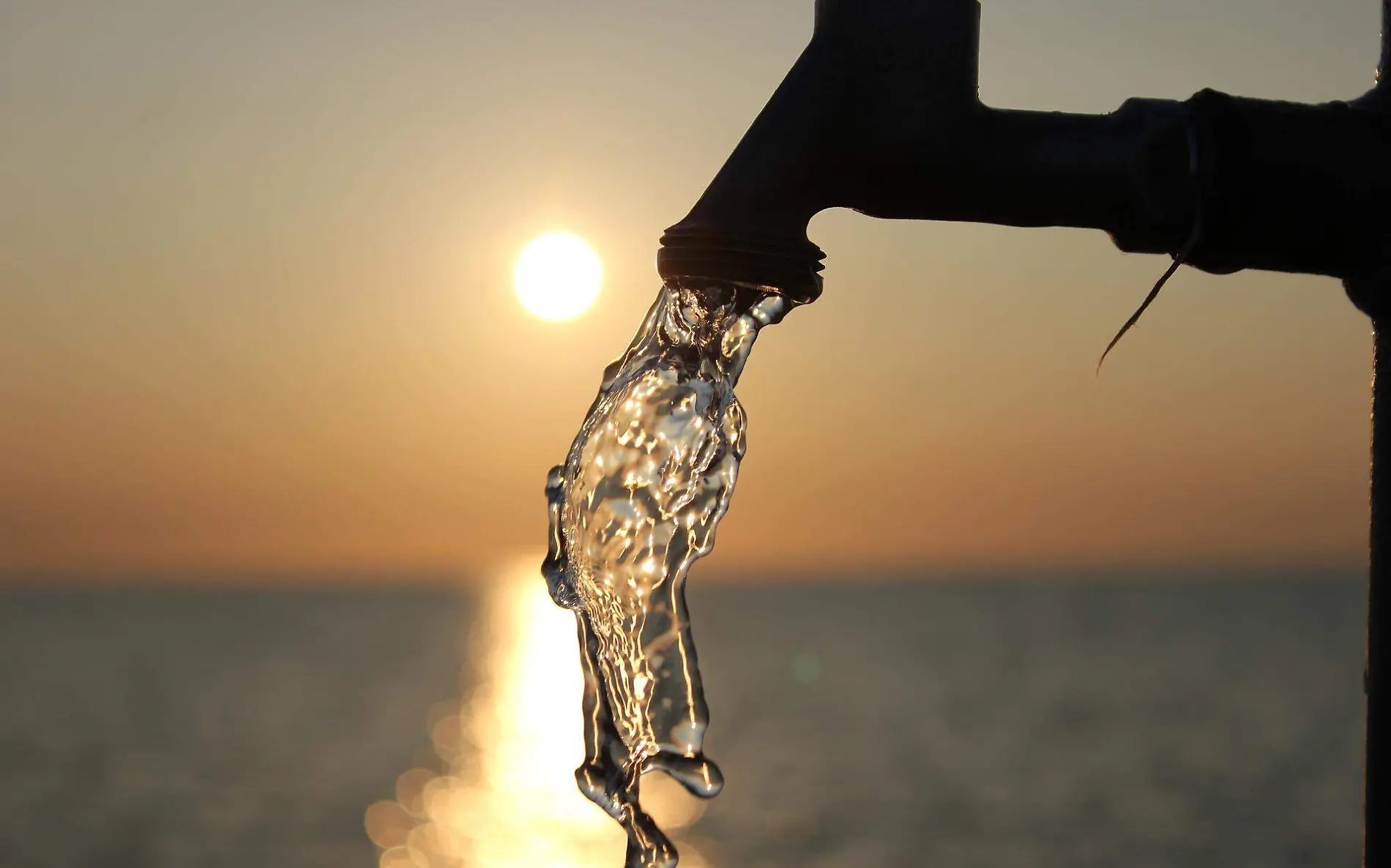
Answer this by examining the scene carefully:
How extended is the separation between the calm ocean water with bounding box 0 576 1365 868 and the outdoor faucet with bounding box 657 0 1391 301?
94.4 ft

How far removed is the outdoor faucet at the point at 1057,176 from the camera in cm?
211

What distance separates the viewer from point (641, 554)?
2.91 meters

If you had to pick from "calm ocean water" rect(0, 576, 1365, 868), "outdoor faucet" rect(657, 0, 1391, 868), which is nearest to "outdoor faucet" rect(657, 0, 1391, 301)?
"outdoor faucet" rect(657, 0, 1391, 868)

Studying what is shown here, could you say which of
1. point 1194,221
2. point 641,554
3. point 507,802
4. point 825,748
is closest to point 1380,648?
point 1194,221

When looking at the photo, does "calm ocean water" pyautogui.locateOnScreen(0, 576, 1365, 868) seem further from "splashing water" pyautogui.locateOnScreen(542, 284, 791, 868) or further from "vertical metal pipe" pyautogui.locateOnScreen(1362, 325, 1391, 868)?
"vertical metal pipe" pyautogui.locateOnScreen(1362, 325, 1391, 868)

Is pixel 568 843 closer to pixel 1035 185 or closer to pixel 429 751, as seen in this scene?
pixel 429 751

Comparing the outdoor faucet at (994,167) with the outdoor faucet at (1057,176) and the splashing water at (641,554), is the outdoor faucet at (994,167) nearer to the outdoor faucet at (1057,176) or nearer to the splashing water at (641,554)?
the outdoor faucet at (1057,176)

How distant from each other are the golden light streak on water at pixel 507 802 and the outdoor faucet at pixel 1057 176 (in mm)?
22904

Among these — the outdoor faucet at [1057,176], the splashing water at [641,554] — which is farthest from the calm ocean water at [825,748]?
the outdoor faucet at [1057,176]

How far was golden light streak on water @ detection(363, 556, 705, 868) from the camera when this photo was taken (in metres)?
31.4

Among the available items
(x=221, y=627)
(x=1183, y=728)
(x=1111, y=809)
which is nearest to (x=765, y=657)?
(x=1183, y=728)

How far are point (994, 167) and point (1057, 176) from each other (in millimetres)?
100

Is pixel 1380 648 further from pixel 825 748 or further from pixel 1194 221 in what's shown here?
pixel 825 748

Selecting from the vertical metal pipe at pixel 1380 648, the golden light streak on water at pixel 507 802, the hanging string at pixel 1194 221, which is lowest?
the vertical metal pipe at pixel 1380 648
